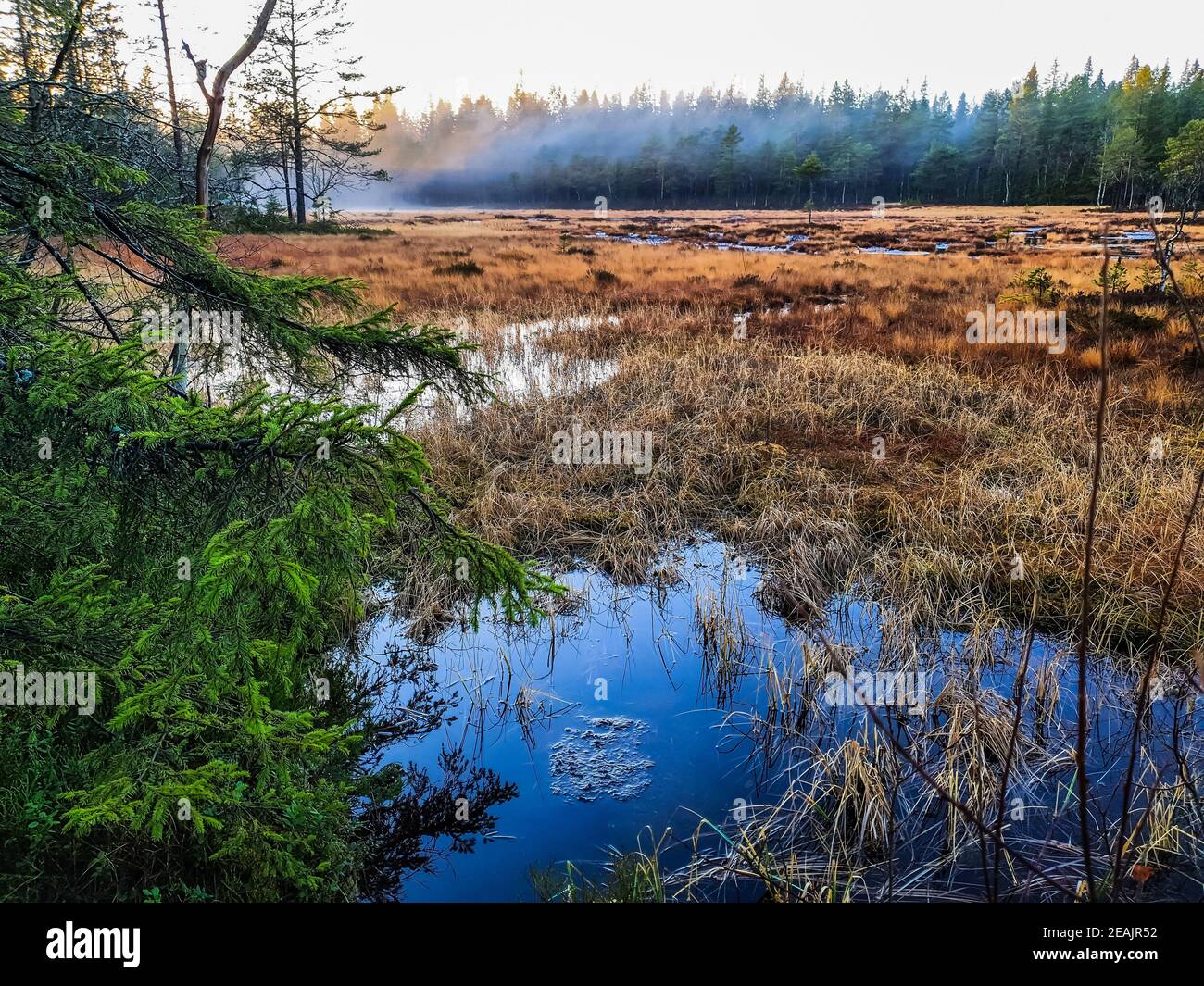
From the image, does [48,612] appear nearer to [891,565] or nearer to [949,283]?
[891,565]

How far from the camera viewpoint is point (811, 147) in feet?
288

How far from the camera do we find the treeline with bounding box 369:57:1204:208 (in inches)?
2290

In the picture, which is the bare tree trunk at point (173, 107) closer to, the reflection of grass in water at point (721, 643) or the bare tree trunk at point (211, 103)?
the bare tree trunk at point (211, 103)

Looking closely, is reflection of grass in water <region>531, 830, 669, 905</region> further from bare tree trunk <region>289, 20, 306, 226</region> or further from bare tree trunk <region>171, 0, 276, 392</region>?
bare tree trunk <region>289, 20, 306, 226</region>

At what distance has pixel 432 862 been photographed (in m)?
3.55

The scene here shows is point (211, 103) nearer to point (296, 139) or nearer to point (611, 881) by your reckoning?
point (296, 139)

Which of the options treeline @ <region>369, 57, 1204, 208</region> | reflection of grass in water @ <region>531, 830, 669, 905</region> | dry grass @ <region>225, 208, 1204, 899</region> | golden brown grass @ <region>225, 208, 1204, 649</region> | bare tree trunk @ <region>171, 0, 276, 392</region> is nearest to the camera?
reflection of grass in water @ <region>531, 830, 669, 905</region>

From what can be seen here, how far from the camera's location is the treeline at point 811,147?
58156 millimetres

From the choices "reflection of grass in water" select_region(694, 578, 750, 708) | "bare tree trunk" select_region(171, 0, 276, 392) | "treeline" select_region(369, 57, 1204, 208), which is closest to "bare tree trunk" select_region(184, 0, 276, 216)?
"bare tree trunk" select_region(171, 0, 276, 392)

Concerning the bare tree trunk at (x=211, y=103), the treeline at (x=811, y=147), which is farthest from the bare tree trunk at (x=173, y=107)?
the treeline at (x=811, y=147)

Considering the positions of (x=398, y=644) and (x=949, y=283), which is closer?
(x=398, y=644)
